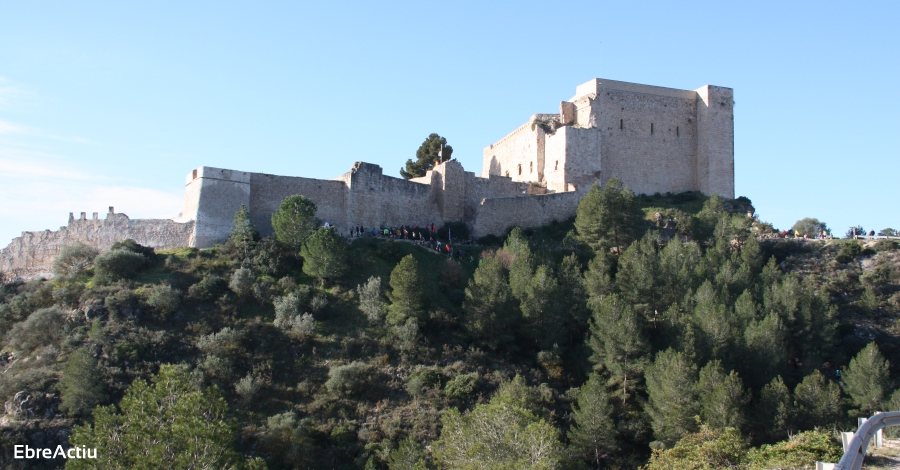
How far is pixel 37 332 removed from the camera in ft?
94.1

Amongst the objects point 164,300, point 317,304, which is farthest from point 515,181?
point 164,300

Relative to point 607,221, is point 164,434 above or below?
below

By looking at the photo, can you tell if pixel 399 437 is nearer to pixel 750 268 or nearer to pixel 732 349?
pixel 732 349

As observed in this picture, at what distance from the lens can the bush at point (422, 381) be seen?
27.1 m

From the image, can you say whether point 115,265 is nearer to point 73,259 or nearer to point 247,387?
point 73,259

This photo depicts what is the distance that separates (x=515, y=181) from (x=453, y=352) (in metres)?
16.4

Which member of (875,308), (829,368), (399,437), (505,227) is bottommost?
(399,437)

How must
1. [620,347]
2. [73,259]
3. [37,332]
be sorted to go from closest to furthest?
[620,347] → [37,332] → [73,259]

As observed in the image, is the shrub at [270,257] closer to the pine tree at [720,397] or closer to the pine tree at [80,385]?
the pine tree at [80,385]

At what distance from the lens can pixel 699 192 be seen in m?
46.5

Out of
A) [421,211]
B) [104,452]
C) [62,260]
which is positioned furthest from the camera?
[421,211]

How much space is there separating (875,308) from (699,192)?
13.7 metres

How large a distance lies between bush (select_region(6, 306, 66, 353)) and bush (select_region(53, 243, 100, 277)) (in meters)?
3.60

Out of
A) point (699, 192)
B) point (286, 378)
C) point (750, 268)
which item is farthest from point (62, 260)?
point (699, 192)
